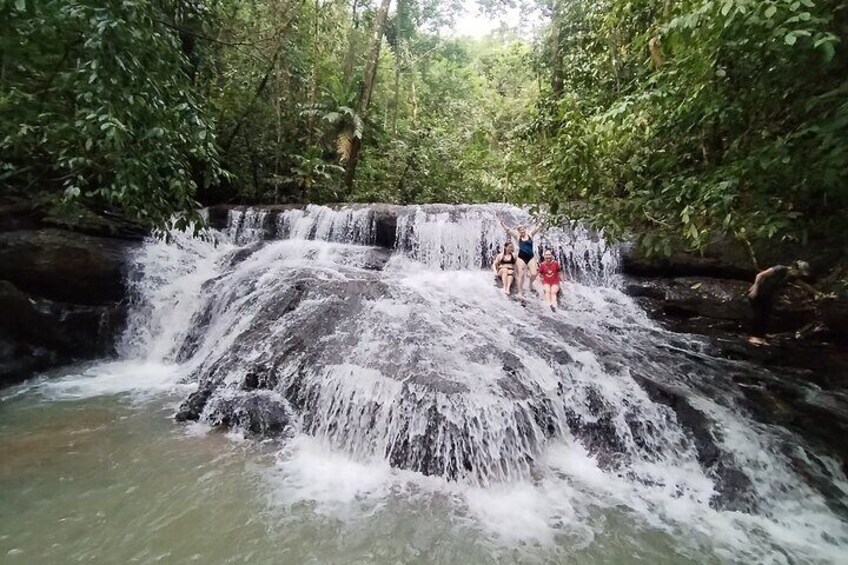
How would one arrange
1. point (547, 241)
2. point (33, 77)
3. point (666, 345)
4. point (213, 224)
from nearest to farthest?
1. point (33, 77)
2. point (666, 345)
3. point (547, 241)
4. point (213, 224)

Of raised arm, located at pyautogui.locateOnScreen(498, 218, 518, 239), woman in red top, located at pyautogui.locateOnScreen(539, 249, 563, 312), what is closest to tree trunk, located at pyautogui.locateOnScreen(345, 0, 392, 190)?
raised arm, located at pyautogui.locateOnScreen(498, 218, 518, 239)

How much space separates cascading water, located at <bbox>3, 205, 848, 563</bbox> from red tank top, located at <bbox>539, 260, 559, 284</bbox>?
0.71m

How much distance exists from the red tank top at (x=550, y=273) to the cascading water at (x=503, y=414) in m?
0.71

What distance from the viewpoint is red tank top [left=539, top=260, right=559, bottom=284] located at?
8188 millimetres

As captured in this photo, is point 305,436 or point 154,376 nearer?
point 305,436

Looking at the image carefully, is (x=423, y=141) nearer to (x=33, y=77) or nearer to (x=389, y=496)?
(x=33, y=77)

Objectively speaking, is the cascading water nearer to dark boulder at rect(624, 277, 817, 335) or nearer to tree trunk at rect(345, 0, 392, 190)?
dark boulder at rect(624, 277, 817, 335)

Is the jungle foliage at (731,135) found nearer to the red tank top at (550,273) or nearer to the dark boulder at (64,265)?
the red tank top at (550,273)

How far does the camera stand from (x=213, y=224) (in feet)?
37.3

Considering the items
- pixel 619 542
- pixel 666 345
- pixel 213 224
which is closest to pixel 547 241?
pixel 666 345

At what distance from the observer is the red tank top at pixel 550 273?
819 cm

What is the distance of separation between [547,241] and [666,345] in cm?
368

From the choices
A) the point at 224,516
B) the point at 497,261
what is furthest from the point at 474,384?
the point at 497,261

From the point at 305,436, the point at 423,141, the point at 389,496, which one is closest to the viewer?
the point at 389,496
